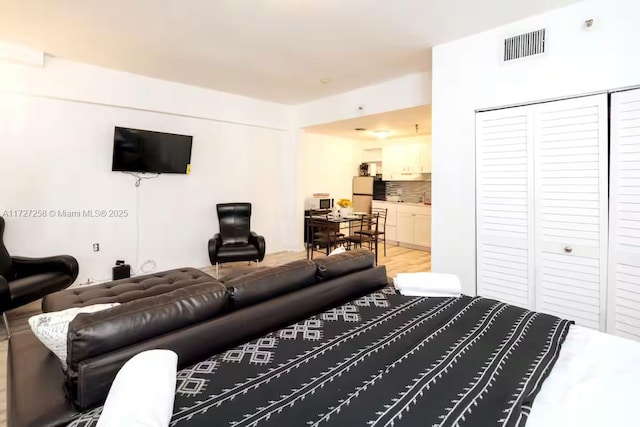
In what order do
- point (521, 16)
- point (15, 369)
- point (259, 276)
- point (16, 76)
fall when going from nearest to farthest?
1. point (15, 369)
2. point (259, 276)
3. point (521, 16)
4. point (16, 76)

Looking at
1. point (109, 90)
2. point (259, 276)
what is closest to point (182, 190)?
point (109, 90)

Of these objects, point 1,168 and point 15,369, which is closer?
point 15,369

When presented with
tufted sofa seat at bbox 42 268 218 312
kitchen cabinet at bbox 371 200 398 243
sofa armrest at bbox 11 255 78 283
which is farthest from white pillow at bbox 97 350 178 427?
kitchen cabinet at bbox 371 200 398 243

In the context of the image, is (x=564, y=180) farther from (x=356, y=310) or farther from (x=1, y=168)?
(x=1, y=168)

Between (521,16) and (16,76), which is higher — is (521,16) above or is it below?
above

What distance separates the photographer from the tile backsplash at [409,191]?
23.6 feet

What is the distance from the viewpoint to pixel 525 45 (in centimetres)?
284

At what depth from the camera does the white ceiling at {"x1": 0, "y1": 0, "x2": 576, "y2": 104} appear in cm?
268

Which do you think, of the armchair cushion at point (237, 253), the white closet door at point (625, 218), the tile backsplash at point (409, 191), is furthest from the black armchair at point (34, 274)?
the tile backsplash at point (409, 191)

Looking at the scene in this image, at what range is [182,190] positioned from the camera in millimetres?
4922

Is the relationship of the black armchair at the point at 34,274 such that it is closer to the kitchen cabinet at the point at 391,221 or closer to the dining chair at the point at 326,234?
the dining chair at the point at 326,234

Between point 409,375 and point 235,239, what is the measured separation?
4.19 metres

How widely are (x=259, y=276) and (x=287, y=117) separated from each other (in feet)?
15.9

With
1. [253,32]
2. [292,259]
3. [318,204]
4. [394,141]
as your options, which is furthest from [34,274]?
[394,141]
